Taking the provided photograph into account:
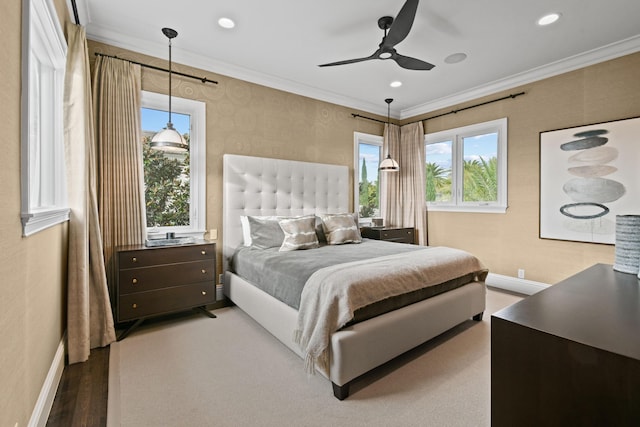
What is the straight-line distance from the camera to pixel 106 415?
173 cm

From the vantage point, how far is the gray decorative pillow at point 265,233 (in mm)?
3330

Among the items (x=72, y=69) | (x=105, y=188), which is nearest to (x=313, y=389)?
(x=105, y=188)

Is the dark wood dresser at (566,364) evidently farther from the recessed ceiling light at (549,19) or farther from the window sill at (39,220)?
the recessed ceiling light at (549,19)

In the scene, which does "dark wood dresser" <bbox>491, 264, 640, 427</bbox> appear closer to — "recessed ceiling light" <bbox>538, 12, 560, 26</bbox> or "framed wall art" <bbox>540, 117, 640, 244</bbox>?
"recessed ceiling light" <bbox>538, 12, 560, 26</bbox>

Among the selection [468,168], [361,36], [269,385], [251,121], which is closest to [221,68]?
[251,121]

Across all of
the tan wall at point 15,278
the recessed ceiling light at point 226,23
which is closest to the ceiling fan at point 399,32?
the recessed ceiling light at point 226,23

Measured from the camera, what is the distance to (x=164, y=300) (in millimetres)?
2834

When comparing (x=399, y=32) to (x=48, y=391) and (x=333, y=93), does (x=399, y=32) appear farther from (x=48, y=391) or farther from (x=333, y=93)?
(x=48, y=391)

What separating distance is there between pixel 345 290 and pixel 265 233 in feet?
5.39

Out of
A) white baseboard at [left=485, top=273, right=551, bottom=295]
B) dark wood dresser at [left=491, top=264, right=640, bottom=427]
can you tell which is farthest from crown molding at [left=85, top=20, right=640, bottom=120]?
dark wood dresser at [left=491, top=264, right=640, bottom=427]

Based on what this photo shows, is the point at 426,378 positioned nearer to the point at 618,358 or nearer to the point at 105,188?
the point at 618,358

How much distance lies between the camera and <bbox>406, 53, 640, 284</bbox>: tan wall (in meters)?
3.24

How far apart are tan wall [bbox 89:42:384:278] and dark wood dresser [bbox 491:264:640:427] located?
3.22 metres

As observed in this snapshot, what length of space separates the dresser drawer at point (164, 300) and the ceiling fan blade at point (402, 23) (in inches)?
110
